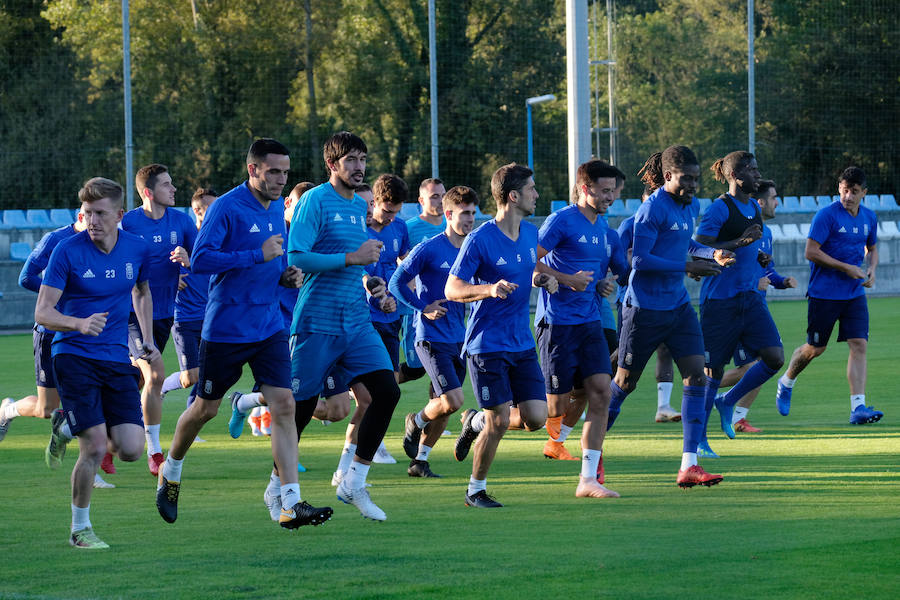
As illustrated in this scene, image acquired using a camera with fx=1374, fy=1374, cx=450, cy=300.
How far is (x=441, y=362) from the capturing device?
9.08m

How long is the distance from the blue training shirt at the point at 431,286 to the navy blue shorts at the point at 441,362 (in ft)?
0.13

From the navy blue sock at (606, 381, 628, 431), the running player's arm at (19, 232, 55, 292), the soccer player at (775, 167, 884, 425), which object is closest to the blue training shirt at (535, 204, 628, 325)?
the navy blue sock at (606, 381, 628, 431)

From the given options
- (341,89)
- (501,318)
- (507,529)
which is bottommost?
(507,529)

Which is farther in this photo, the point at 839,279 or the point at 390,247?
the point at 839,279

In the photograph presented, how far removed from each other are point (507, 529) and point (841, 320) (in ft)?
18.9

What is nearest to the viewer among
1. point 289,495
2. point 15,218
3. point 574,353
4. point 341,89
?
point 289,495

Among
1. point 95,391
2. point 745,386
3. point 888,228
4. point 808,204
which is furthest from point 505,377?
point 808,204

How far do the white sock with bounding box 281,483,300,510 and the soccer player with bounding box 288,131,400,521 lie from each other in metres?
0.53

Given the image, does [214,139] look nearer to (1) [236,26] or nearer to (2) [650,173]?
(1) [236,26]

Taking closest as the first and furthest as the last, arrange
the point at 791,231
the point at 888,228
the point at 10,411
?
1. the point at 10,411
2. the point at 791,231
3. the point at 888,228

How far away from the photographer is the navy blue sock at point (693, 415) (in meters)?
8.28

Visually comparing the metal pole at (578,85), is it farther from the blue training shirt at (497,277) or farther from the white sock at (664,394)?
the blue training shirt at (497,277)

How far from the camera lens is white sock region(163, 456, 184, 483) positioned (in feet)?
23.8

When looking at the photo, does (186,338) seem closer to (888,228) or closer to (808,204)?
(888,228)
